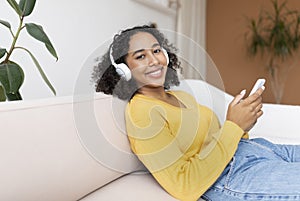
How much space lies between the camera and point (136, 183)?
1.18 metres

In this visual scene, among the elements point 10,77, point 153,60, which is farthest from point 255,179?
point 10,77

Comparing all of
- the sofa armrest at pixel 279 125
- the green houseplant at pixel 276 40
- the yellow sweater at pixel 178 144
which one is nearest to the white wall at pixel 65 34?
the yellow sweater at pixel 178 144

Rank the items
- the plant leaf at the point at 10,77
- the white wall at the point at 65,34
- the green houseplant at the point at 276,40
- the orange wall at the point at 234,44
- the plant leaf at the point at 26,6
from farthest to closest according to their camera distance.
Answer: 1. the orange wall at the point at 234,44
2. the green houseplant at the point at 276,40
3. the white wall at the point at 65,34
4. the plant leaf at the point at 26,6
5. the plant leaf at the point at 10,77

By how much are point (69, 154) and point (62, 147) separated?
3 centimetres

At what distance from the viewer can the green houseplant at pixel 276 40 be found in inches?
152

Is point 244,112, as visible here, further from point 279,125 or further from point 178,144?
point 279,125

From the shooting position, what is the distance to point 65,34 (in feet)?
6.81

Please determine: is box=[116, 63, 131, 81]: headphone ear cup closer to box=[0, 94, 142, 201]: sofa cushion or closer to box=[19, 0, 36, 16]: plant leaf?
box=[0, 94, 142, 201]: sofa cushion

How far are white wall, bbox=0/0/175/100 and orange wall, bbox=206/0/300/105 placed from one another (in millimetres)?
1806

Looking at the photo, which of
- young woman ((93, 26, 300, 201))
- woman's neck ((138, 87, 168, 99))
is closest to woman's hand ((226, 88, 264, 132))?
young woman ((93, 26, 300, 201))

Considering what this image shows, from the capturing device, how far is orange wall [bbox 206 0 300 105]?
4168 millimetres

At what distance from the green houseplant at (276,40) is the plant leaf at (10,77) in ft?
10.2

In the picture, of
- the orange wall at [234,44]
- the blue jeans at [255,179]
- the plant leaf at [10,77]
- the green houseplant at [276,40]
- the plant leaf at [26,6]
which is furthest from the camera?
the orange wall at [234,44]

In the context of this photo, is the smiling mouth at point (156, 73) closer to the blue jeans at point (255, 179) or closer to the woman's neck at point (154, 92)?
the woman's neck at point (154, 92)
